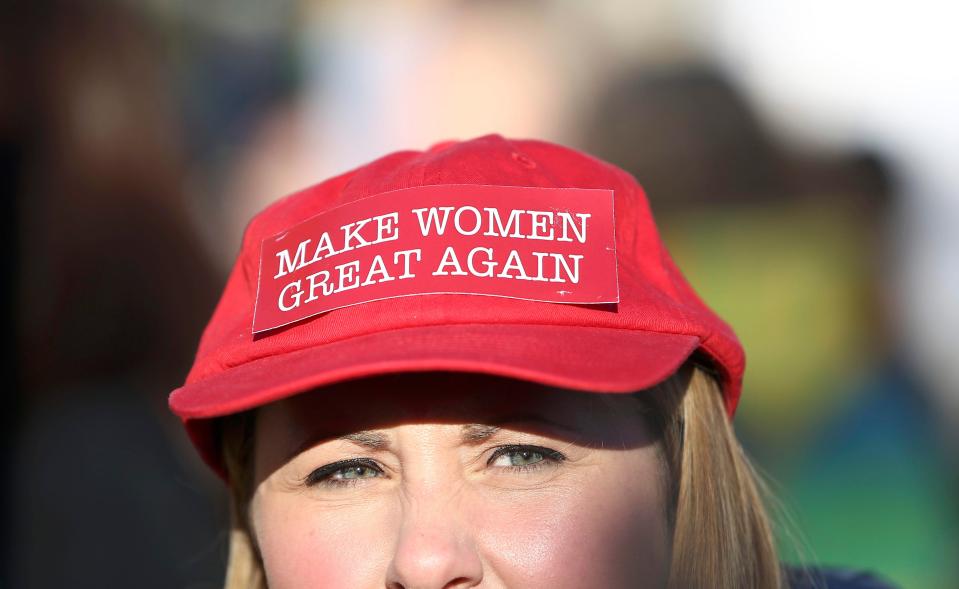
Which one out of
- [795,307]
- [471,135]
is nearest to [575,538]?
[795,307]

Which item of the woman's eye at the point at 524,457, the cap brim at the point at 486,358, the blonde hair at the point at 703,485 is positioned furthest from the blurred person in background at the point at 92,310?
the woman's eye at the point at 524,457

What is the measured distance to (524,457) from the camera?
162 cm

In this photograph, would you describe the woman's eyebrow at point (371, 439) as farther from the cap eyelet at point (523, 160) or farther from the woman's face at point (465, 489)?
the cap eyelet at point (523, 160)

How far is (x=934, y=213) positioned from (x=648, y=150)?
1.83 m

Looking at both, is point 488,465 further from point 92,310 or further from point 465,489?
point 92,310

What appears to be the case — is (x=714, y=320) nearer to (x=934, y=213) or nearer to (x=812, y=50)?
(x=934, y=213)

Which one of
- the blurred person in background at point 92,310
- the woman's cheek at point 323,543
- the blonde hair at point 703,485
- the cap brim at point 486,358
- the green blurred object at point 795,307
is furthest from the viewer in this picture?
the green blurred object at point 795,307

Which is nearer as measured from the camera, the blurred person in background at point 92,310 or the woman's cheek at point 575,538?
the woman's cheek at point 575,538

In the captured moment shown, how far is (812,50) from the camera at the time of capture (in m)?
5.52

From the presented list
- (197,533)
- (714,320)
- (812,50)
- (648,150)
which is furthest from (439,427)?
(812,50)

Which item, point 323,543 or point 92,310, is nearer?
point 323,543

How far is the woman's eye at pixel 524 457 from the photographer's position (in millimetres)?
1604

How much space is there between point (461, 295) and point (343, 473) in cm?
36

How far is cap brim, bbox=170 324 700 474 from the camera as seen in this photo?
145cm
